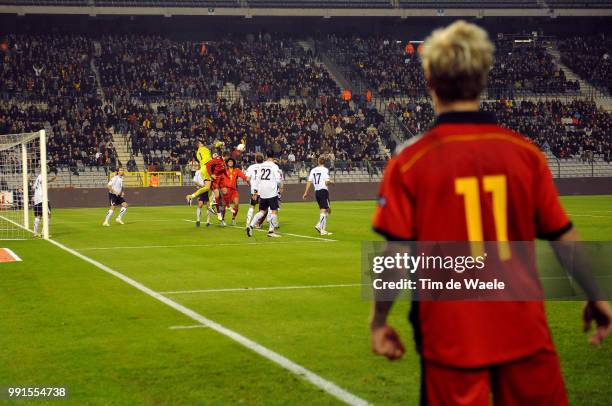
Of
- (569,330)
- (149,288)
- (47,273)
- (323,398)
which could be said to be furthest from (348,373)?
(47,273)

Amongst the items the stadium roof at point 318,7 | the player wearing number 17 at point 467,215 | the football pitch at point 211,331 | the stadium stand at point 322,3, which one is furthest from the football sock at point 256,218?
the stadium stand at point 322,3

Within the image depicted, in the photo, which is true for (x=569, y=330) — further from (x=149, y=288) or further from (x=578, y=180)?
(x=578, y=180)

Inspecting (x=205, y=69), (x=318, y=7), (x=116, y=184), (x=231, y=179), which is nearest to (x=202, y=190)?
(x=231, y=179)

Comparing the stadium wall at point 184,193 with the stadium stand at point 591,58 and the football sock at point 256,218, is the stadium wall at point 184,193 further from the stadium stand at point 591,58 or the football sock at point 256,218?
the football sock at point 256,218

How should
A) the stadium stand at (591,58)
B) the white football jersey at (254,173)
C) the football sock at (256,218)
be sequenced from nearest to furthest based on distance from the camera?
1. the football sock at (256,218)
2. the white football jersey at (254,173)
3. the stadium stand at (591,58)

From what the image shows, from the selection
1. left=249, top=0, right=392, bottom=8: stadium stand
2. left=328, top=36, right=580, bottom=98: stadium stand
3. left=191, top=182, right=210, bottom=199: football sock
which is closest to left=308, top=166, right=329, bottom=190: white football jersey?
left=191, top=182, right=210, bottom=199: football sock

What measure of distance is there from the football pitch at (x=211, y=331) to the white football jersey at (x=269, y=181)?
3.42 metres

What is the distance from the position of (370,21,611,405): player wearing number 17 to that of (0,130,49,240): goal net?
20.3 m

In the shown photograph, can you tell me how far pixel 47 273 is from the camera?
1594 cm

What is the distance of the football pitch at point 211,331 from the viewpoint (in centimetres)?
732

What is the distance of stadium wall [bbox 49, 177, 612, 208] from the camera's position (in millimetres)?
43500

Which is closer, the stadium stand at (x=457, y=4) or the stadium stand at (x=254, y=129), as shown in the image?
the stadium stand at (x=254, y=129)

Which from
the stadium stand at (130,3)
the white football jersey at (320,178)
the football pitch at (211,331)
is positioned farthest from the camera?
the stadium stand at (130,3)

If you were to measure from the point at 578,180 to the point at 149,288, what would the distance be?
38352mm
